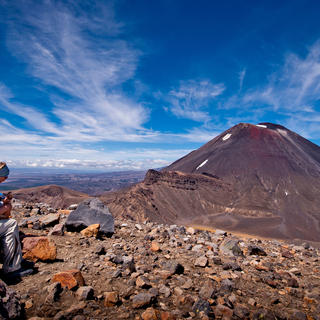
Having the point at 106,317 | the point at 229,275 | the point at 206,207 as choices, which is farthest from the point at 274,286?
the point at 206,207

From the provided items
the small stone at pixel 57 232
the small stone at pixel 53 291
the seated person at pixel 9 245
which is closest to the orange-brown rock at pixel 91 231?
the small stone at pixel 57 232

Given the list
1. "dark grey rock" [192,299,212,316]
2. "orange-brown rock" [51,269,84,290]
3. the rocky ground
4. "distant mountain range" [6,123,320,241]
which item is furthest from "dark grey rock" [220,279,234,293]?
"distant mountain range" [6,123,320,241]

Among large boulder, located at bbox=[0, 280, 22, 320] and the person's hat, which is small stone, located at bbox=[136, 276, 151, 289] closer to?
large boulder, located at bbox=[0, 280, 22, 320]

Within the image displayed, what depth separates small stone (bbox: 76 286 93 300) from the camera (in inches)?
127

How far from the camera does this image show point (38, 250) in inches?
175

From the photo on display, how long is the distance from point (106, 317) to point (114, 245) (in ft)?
10.2

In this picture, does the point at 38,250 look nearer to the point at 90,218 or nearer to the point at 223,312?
the point at 90,218

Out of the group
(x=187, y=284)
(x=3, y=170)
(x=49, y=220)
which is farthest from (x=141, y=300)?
(x=49, y=220)

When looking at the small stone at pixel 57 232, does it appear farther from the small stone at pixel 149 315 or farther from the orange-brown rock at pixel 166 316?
the orange-brown rock at pixel 166 316

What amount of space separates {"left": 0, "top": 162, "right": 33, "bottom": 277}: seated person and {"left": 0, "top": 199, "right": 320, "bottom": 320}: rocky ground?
26 centimetres

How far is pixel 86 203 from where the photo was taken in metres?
7.64

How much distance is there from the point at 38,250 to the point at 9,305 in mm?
1889

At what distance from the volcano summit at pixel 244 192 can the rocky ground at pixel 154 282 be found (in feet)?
168

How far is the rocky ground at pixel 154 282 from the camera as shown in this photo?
3162 mm
